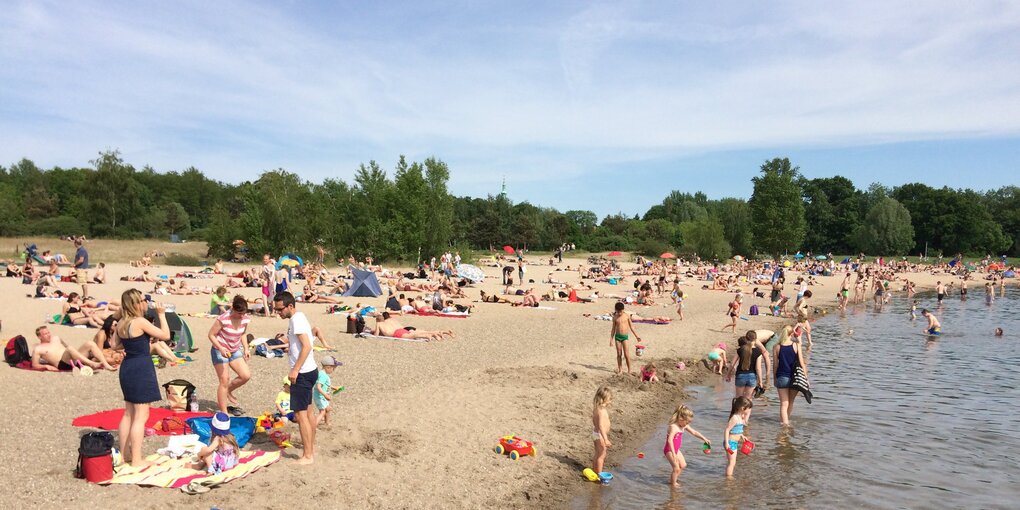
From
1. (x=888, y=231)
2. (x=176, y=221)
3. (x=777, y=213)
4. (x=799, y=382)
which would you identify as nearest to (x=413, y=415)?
(x=799, y=382)

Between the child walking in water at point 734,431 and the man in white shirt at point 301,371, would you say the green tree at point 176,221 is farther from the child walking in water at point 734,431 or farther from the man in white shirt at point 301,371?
the child walking in water at point 734,431

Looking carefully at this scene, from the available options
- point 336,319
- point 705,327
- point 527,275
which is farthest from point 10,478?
point 527,275

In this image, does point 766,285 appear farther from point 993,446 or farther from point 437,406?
point 437,406

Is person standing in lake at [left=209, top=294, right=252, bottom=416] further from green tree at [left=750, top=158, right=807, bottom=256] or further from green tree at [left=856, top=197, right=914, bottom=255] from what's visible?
green tree at [left=856, top=197, right=914, bottom=255]

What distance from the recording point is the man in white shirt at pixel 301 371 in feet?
20.9

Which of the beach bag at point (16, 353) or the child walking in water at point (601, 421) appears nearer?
the child walking in water at point (601, 421)

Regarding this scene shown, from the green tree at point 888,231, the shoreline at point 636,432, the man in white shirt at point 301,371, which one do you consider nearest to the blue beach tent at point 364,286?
the shoreline at point 636,432

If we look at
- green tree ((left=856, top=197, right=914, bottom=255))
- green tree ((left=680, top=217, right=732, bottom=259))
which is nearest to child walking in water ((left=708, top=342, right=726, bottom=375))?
green tree ((left=680, top=217, right=732, bottom=259))

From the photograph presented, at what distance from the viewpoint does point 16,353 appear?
10.1 metres

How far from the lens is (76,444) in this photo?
668 cm

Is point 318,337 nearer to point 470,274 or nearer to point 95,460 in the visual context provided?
point 95,460

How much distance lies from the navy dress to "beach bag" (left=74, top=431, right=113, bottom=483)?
0.44 m

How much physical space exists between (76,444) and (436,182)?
38365mm

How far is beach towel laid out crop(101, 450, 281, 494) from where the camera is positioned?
19.1ft
